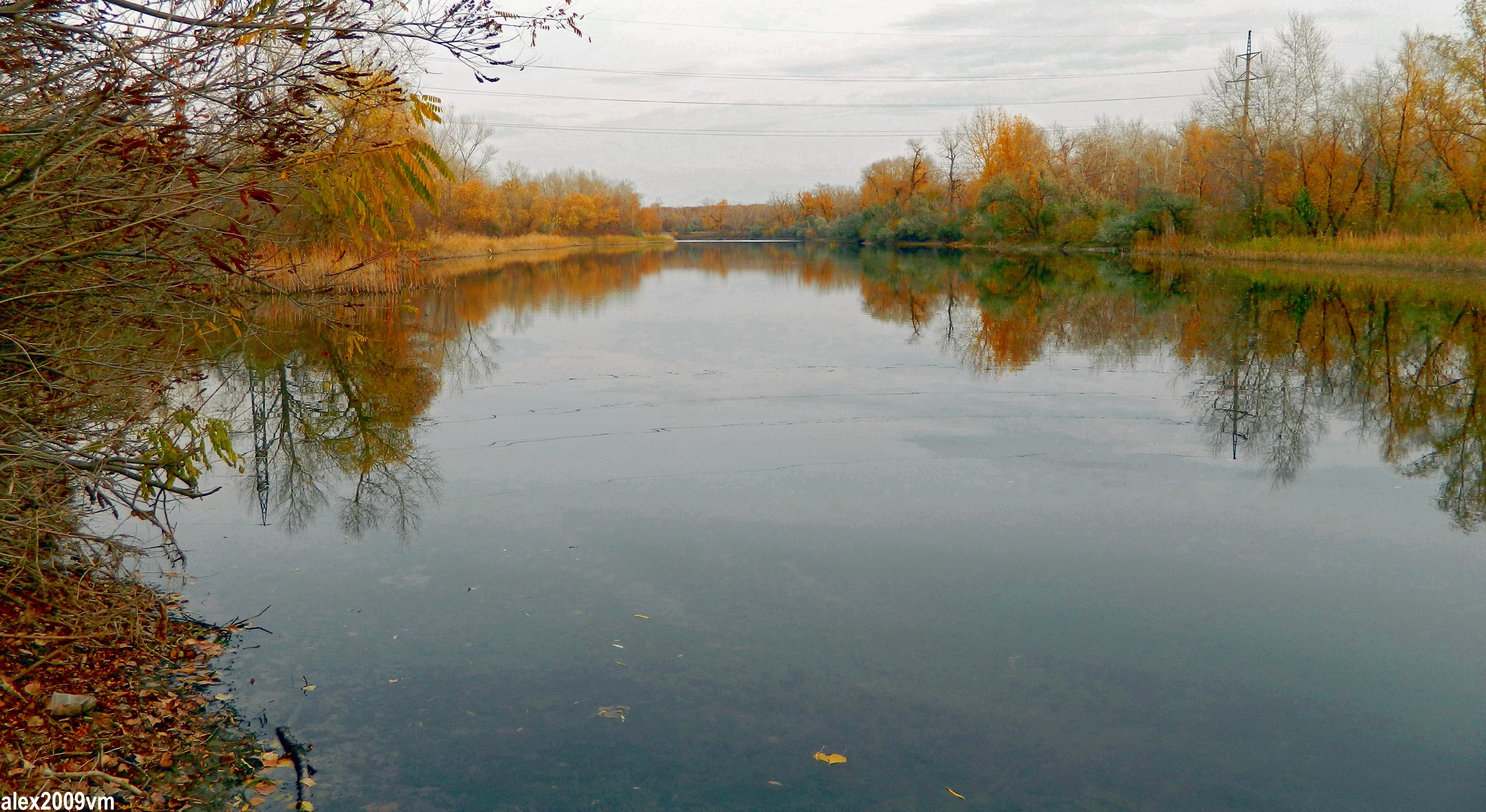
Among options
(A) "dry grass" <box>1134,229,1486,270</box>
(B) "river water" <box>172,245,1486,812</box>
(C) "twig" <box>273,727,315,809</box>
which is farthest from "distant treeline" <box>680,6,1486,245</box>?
(C) "twig" <box>273,727,315,809</box>

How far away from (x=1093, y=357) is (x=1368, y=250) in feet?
66.6

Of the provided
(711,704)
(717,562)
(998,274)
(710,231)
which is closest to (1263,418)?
(717,562)

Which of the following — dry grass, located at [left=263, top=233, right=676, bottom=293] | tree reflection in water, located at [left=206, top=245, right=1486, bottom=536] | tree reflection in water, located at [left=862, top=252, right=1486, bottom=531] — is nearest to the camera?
tree reflection in water, located at [left=206, top=245, right=1486, bottom=536]

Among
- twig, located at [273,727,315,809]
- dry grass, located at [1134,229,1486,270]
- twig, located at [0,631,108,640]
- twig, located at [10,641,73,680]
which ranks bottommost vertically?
twig, located at [273,727,315,809]

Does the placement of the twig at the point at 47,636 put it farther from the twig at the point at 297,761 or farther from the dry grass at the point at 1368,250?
the dry grass at the point at 1368,250

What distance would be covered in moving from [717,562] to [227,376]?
865cm

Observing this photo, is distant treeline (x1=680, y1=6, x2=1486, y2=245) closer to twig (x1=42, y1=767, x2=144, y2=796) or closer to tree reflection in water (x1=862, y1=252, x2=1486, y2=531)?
tree reflection in water (x1=862, y1=252, x2=1486, y2=531)

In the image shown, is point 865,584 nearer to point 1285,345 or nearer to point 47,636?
point 47,636

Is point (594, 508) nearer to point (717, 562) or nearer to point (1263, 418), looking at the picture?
point (717, 562)

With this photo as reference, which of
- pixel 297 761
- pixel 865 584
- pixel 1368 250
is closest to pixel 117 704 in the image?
pixel 297 761

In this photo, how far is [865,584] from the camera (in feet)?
17.8

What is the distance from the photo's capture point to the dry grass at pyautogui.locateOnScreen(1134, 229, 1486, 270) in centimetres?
2562

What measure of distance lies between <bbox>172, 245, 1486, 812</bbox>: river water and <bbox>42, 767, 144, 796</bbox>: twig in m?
0.43

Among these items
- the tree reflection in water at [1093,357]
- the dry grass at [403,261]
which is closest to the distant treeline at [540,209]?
the dry grass at [403,261]
